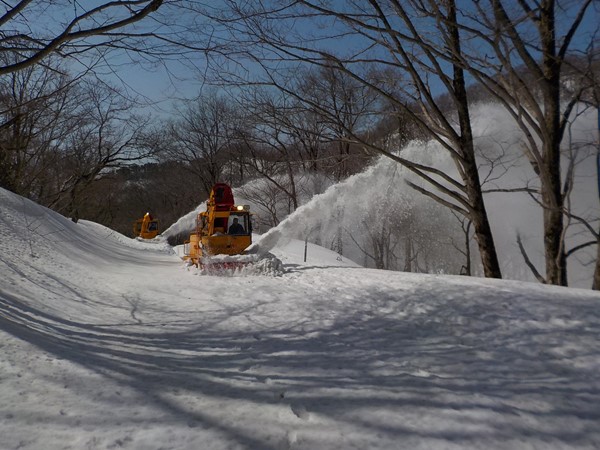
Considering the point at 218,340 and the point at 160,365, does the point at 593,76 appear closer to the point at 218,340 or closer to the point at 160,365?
the point at 218,340

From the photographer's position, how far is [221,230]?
12.6 metres

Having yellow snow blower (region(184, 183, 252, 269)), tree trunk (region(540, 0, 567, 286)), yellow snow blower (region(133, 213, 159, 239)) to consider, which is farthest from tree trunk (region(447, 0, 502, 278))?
yellow snow blower (region(133, 213, 159, 239))

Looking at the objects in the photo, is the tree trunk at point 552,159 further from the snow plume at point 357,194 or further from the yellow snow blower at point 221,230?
the yellow snow blower at point 221,230

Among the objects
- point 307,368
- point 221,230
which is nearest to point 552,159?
point 307,368

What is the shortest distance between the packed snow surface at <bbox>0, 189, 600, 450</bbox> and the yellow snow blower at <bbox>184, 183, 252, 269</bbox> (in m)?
5.01

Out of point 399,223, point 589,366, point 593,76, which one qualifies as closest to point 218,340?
point 589,366

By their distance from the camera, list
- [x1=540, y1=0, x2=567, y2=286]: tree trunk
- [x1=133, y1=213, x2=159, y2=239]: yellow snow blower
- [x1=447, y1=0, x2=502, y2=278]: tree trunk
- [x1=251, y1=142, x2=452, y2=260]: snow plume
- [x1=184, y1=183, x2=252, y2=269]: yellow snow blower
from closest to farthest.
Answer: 1. [x1=540, y1=0, x2=567, y2=286]: tree trunk
2. [x1=447, y1=0, x2=502, y2=278]: tree trunk
3. [x1=251, y1=142, x2=452, y2=260]: snow plume
4. [x1=184, y1=183, x2=252, y2=269]: yellow snow blower
5. [x1=133, y1=213, x2=159, y2=239]: yellow snow blower

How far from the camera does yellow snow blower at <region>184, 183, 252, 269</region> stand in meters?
11.6

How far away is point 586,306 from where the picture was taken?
4.50 meters

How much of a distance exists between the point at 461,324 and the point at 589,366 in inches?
55.2

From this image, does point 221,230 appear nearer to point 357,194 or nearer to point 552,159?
point 357,194

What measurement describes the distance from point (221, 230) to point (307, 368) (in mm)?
9527

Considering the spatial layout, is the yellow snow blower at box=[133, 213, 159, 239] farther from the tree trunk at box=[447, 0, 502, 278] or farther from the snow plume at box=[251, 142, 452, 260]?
the tree trunk at box=[447, 0, 502, 278]

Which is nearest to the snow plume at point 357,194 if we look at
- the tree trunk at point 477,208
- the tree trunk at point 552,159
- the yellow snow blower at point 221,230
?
the yellow snow blower at point 221,230
